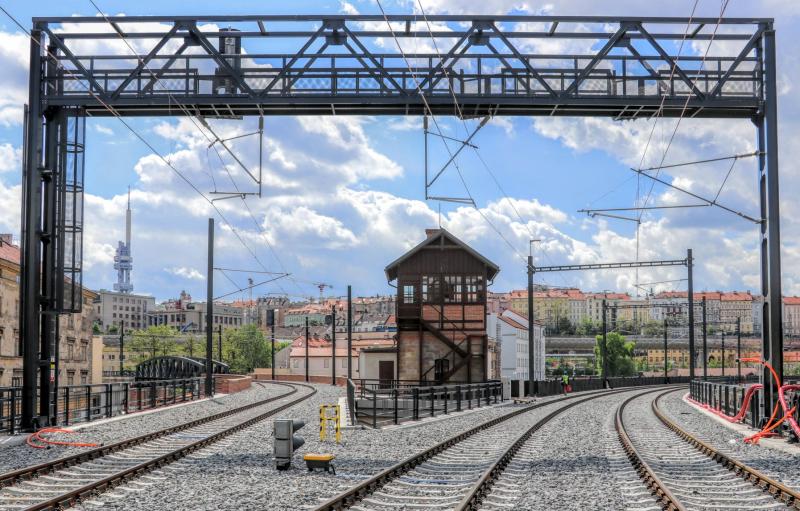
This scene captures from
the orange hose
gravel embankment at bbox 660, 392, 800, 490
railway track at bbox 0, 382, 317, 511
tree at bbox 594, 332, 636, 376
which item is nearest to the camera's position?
railway track at bbox 0, 382, 317, 511

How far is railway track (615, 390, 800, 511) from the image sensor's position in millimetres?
11425

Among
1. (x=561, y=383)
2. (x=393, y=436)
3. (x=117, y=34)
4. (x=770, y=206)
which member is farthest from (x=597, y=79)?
(x=561, y=383)

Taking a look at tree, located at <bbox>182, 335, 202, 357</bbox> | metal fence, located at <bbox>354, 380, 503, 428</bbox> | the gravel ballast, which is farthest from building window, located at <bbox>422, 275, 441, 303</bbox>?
tree, located at <bbox>182, 335, 202, 357</bbox>

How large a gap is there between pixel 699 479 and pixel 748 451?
452cm

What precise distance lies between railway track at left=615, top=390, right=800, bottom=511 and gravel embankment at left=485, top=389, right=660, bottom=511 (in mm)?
248

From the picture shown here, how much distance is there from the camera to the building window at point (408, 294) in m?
47.2

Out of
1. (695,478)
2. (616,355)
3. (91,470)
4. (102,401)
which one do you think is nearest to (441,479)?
(695,478)

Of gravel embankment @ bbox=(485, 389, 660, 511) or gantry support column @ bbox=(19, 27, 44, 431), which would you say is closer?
gravel embankment @ bbox=(485, 389, 660, 511)

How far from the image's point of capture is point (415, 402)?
25.6 metres

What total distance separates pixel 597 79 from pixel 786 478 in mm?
9738

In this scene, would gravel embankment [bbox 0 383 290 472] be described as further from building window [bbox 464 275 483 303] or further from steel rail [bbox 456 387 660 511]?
building window [bbox 464 275 483 303]

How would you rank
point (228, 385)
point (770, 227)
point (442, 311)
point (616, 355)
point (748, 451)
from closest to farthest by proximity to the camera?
point (748, 451) < point (770, 227) < point (228, 385) < point (442, 311) < point (616, 355)

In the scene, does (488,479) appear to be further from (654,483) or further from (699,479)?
(699,479)

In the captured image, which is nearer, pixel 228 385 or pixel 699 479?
pixel 699 479
